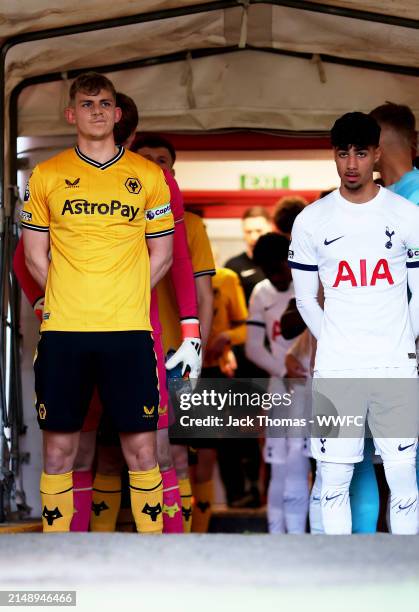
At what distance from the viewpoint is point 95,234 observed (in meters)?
4.81

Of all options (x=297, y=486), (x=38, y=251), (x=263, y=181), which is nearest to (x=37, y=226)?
(x=38, y=251)

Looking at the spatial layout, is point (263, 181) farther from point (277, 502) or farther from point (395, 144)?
point (395, 144)

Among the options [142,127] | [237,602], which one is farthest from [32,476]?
[237,602]

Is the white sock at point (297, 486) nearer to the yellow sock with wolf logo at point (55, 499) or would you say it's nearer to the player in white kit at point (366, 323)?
the player in white kit at point (366, 323)

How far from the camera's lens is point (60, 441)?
4.83 metres

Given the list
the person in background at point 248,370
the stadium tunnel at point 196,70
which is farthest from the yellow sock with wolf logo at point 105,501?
the person in background at point 248,370

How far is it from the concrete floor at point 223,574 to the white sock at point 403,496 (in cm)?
110

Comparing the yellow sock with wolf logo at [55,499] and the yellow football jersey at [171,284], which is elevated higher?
the yellow football jersey at [171,284]

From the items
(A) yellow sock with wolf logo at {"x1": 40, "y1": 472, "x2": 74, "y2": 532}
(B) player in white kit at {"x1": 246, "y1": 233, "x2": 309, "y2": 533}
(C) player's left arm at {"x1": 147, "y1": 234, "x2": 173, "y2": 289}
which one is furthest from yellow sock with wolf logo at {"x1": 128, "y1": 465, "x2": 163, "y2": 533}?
(B) player in white kit at {"x1": 246, "y1": 233, "x2": 309, "y2": 533}

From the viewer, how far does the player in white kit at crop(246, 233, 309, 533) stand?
6.82 meters

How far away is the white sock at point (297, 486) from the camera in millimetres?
6801

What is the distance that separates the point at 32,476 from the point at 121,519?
567 millimetres

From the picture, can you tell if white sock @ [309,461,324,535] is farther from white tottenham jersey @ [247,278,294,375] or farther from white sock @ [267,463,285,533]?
white tottenham jersey @ [247,278,294,375]

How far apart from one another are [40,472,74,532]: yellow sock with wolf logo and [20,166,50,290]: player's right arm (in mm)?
780
